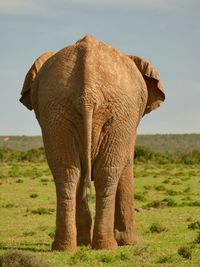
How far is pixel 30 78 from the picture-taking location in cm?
1259

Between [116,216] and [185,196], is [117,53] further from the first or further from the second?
[185,196]

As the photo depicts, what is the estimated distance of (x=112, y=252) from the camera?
37.1ft

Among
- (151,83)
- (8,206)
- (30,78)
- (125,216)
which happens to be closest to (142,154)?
(8,206)

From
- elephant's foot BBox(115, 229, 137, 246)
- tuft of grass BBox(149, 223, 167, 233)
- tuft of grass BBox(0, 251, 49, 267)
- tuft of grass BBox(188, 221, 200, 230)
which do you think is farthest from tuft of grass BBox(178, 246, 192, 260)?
tuft of grass BBox(188, 221, 200, 230)

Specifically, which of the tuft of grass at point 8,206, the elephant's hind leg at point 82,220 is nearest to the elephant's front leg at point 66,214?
the elephant's hind leg at point 82,220

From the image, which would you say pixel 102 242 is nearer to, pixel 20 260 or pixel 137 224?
pixel 20 260

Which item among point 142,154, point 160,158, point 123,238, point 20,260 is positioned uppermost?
point 20,260

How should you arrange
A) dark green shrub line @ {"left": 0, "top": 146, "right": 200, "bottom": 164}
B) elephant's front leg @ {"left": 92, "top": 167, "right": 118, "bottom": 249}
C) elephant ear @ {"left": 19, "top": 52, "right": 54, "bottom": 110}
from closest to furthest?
elephant's front leg @ {"left": 92, "top": 167, "right": 118, "bottom": 249}, elephant ear @ {"left": 19, "top": 52, "right": 54, "bottom": 110}, dark green shrub line @ {"left": 0, "top": 146, "right": 200, "bottom": 164}

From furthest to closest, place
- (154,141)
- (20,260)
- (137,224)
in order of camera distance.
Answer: (154,141), (137,224), (20,260)

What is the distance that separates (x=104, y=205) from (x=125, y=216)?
1366 millimetres

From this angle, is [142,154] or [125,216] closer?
[125,216]

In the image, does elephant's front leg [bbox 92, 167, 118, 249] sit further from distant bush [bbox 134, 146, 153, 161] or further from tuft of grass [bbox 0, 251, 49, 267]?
distant bush [bbox 134, 146, 153, 161]

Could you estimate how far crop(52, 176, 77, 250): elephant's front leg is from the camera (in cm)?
1108

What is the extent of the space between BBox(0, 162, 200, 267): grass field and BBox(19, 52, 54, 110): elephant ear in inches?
91.9
